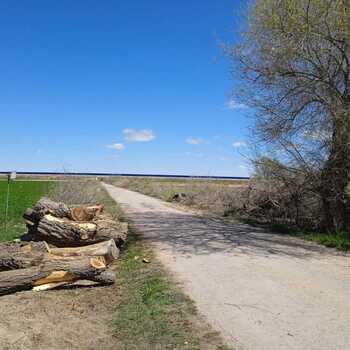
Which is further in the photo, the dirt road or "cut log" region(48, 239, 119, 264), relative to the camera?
"cut log" region(48, 239, 119, 264)

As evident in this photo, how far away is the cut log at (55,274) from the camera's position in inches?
317

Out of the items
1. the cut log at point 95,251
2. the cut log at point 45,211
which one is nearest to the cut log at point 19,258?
the cut log at point 95,251

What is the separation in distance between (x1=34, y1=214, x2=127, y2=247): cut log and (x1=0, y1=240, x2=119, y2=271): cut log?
71 centimetres

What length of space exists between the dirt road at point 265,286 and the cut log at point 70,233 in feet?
4.85

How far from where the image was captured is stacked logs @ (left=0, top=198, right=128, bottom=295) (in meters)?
8.34

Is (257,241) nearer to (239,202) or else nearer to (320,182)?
(320,182)

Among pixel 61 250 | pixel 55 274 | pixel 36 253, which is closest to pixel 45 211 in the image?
pixel 61 250

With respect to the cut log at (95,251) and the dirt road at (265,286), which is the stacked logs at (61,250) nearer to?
the cut log at (95,251)

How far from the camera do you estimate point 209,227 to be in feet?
55.2

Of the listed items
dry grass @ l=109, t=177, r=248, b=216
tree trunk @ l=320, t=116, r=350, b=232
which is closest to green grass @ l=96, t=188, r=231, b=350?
tree trunk @ l=320, t=116, r=350, b=232

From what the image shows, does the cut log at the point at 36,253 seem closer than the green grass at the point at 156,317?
No

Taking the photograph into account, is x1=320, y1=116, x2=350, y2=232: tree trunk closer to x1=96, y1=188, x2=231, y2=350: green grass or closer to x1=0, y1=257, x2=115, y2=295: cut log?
x1=96, y1=188, x2=231, y2=350: green grass

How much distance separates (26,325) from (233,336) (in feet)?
A: 8.83

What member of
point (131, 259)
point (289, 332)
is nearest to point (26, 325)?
point (289, 332)
